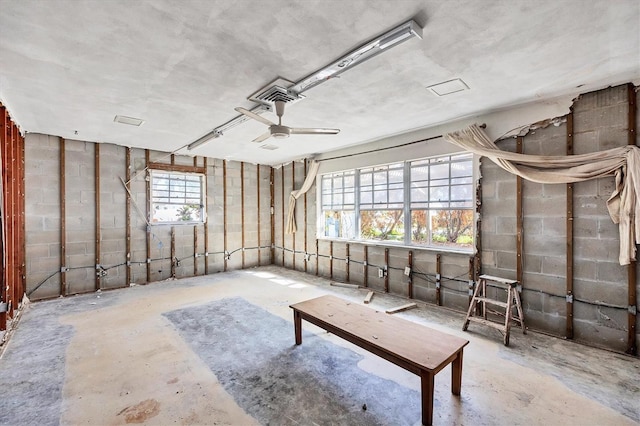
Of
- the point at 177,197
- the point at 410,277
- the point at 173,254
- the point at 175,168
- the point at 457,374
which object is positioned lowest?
the point at 457,374

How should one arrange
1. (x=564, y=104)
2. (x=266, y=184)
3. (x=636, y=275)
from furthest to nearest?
1. (x=266, y=184)
2. (x=564, y=104)
3. (x=636, y=275)

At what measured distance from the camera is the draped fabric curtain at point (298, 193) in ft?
21.6

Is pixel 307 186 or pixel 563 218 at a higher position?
pixel 307 186

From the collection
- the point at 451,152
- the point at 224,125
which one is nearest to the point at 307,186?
the point at 224,125

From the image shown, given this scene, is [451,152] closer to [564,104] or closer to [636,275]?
[564,104]

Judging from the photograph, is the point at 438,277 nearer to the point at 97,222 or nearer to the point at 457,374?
the point at 457,374

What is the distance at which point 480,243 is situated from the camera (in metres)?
4.05

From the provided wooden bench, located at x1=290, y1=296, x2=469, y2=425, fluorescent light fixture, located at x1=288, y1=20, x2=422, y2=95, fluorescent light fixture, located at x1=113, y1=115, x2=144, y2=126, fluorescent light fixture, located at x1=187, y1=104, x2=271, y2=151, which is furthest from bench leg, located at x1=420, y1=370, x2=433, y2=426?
fluorescent light fixture, located at x1=113, y1=115, x2=144, y2=126

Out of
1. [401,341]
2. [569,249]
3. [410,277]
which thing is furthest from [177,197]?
[569,249]

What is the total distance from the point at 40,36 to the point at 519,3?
3.45 m

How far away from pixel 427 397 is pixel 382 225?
3.66 metres

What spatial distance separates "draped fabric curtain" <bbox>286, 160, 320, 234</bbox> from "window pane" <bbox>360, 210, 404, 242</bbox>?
158 cm

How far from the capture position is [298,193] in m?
7.02

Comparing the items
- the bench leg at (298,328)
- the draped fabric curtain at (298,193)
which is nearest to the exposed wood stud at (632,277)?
the bench leg at (298,328)
